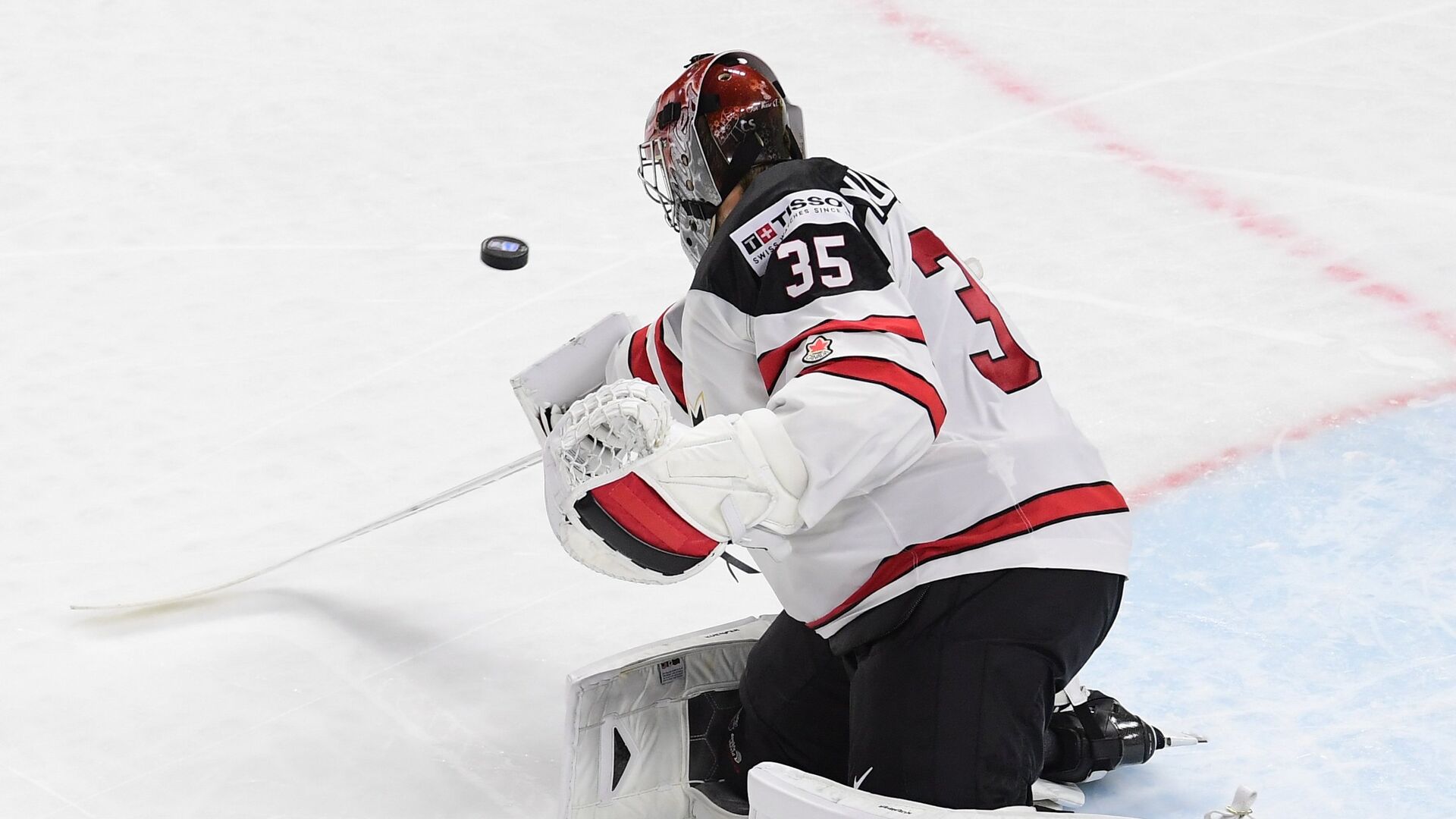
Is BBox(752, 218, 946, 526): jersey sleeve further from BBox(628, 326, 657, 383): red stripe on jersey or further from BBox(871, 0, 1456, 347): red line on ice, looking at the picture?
BBox(871, 0, 1456, 347): red line on ice

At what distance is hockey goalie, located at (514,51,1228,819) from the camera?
1.56m

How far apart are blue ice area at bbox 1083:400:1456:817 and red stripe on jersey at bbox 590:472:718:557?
2.90ft

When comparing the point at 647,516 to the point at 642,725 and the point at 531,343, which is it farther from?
the point at 531,343

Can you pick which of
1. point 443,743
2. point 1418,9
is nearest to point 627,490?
point 443,743

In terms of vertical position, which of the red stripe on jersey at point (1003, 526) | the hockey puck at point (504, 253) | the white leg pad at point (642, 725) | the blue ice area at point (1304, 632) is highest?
the red stripe on jersey at point (1003, 526)

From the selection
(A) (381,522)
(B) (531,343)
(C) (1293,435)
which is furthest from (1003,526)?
(B) (531,343)

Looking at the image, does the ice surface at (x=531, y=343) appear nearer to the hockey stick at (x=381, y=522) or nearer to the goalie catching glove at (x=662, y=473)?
the hockey stick at (x=381, y=522)

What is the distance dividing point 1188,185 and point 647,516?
2.81 metres

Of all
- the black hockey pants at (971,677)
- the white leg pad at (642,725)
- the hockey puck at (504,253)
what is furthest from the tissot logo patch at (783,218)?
the hockey puck at (504,253)

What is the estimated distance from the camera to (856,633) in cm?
188

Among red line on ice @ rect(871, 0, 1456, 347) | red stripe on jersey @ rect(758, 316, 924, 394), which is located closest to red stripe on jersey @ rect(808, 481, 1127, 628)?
red stripe on jersey @ rect(758, 316, 924, 394)

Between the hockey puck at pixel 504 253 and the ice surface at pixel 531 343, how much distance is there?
46mm

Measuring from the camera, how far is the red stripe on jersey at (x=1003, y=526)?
180 centimetres

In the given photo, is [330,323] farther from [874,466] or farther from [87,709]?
[874,466]
